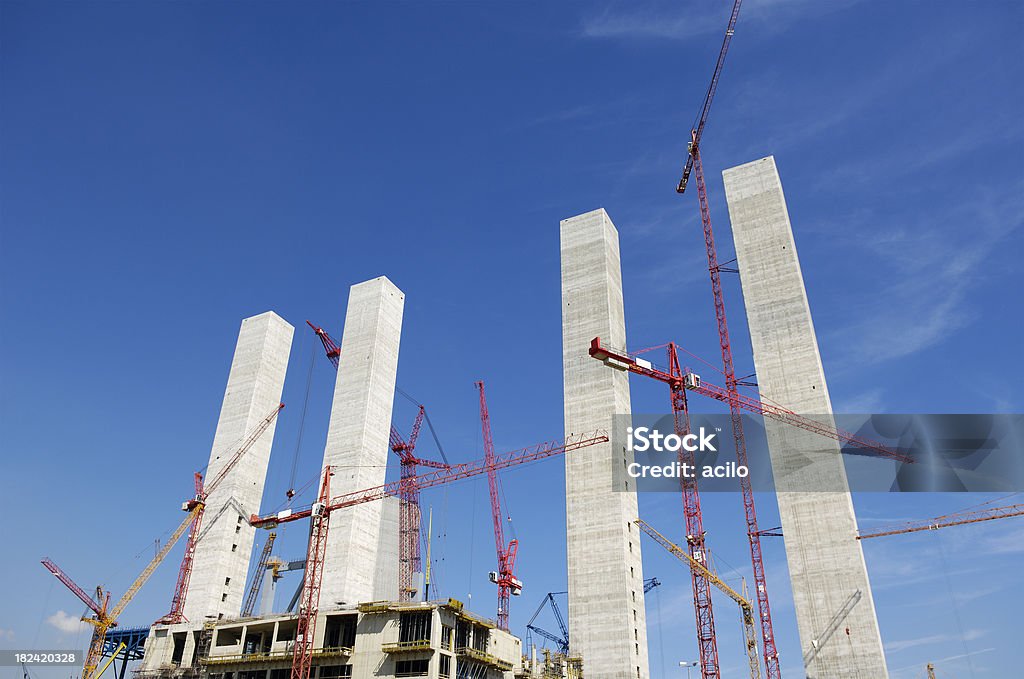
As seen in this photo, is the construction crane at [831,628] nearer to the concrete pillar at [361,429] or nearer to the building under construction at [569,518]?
the building under construction at [569,518]

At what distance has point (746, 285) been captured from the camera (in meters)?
94.2

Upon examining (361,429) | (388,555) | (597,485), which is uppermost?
(361,429)

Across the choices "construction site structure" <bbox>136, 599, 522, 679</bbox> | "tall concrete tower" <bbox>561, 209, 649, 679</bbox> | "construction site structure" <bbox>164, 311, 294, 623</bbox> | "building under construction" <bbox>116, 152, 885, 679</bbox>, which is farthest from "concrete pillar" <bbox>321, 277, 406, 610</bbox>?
"tall concrete tower" <bbox>561, 209, 649, 679</bbox>

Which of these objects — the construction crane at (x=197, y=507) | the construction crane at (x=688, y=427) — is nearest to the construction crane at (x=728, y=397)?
the construction crane at (x=688, y=427)

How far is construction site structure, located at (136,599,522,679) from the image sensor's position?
7000 centimetres

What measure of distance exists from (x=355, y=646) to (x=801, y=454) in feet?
174

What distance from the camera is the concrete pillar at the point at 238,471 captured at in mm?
88938

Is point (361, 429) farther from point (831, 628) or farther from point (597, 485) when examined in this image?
point (831, 628)

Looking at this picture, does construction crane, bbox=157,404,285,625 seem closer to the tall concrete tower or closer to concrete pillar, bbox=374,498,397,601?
concrete pillar, bbox=374,498,397,601

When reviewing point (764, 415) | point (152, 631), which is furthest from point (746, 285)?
point (152, 631)

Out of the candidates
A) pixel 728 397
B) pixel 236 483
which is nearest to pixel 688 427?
pixel 728 397

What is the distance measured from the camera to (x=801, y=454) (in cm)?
8450

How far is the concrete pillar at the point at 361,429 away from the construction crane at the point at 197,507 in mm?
13104

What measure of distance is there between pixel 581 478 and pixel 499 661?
21.6 meters
